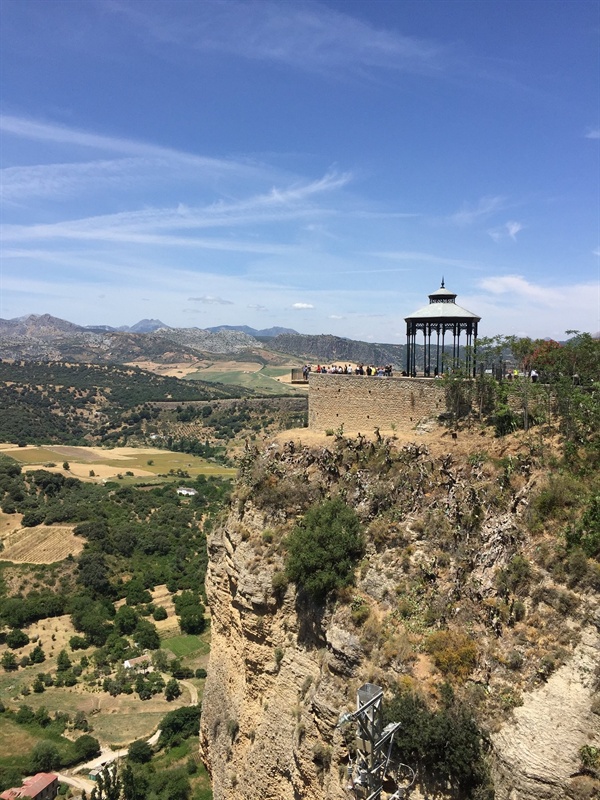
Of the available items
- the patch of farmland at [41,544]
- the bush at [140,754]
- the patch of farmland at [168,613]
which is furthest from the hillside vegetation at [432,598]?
the patch of farmland at [41,544]

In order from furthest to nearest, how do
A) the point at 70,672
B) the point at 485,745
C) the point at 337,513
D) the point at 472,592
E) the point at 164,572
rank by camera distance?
the point at 164,572
the point at 70,672
the point at 337,513
the point at 472,592
the point at 485,745

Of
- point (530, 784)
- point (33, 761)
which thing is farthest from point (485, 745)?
point (33, 761)

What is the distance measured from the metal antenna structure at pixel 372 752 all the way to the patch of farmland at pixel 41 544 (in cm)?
5723

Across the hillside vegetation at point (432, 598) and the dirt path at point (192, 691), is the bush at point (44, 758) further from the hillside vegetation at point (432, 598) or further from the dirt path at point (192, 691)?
the hillside vegetation at point (432, 598)

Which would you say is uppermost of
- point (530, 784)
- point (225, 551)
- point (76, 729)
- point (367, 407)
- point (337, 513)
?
point (367, 407)

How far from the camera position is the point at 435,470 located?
59.3ft

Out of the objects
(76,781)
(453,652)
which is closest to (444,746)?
(453,652)

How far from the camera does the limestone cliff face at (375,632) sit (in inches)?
487

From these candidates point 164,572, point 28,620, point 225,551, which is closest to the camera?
point 225,551

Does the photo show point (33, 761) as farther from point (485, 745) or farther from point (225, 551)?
point (485, 745)

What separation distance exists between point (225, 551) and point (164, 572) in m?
43.6

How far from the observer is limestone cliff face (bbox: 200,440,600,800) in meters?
12.4

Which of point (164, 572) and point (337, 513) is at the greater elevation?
point (337, 513)

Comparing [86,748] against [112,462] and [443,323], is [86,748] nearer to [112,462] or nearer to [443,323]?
[443,323]
